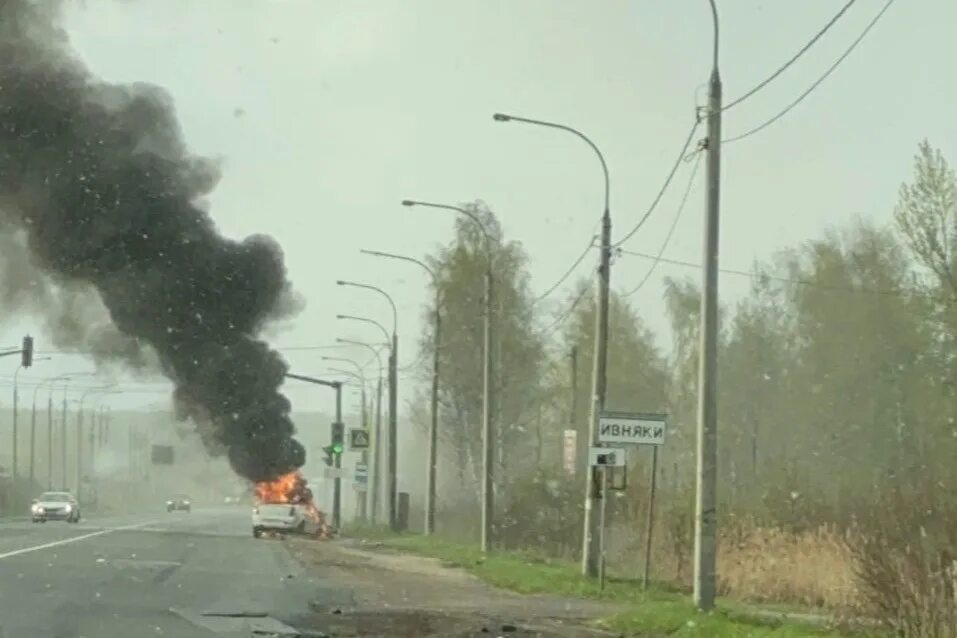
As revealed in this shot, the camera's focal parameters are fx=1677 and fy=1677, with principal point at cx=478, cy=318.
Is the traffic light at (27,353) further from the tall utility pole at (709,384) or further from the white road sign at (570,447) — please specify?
the tall utility pole at (709,384)

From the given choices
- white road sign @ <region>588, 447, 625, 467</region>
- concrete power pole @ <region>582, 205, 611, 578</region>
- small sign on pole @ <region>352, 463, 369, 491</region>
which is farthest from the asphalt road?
small sign on pole @ <region>352, 463, 369, 491</region>

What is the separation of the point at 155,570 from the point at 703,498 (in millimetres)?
12566

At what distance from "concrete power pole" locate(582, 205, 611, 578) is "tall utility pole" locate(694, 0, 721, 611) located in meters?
7.45

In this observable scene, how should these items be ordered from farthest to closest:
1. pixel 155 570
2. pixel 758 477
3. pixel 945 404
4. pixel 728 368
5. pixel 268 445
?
1. pixel 728 368
2. pixel 268 445
3. pixel 945 404
4. pixel 758 477
5. pixel 155 570

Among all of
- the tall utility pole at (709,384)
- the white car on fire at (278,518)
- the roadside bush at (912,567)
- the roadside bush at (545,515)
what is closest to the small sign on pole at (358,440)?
the white car on fire at (278,518)

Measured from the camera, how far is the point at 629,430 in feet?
81.7

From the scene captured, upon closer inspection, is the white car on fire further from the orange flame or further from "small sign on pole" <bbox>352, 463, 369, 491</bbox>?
"small sign on pole" <bbox>352, 463, 369, 491</bbox>

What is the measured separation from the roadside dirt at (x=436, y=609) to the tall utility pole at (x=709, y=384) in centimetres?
166

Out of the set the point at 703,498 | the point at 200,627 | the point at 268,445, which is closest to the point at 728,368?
the point at 268,445

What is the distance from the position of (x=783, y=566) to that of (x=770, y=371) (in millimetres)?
37395

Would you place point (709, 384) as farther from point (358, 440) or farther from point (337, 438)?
point (358, 440)

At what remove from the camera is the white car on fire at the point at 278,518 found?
54.9 m

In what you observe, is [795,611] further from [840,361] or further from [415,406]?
[415,406]

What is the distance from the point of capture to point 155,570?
97.6ft
